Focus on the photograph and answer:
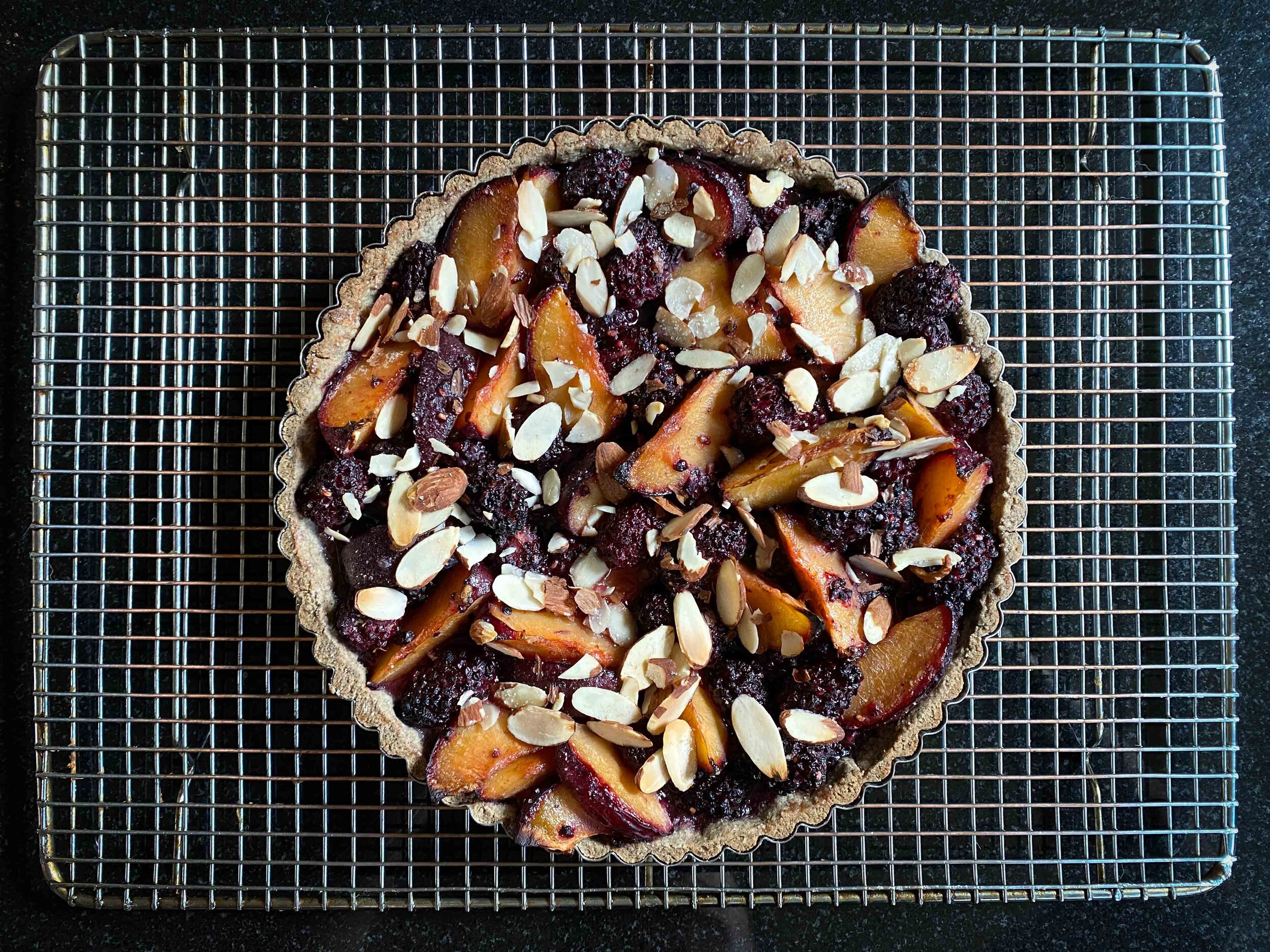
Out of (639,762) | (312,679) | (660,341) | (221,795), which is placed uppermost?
(660,341)

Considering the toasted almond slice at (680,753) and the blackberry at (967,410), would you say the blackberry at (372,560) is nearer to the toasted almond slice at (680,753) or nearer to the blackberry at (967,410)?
the toasted almond slice at (680,753)

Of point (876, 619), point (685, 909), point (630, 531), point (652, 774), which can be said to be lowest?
point (685, 909)

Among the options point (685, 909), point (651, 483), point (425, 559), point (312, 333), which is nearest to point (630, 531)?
point (651, 483)

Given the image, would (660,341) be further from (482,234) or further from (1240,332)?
(1240,332)

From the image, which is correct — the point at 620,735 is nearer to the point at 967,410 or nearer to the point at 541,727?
the point at 541,727

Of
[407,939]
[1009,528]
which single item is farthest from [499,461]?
[407,939]
